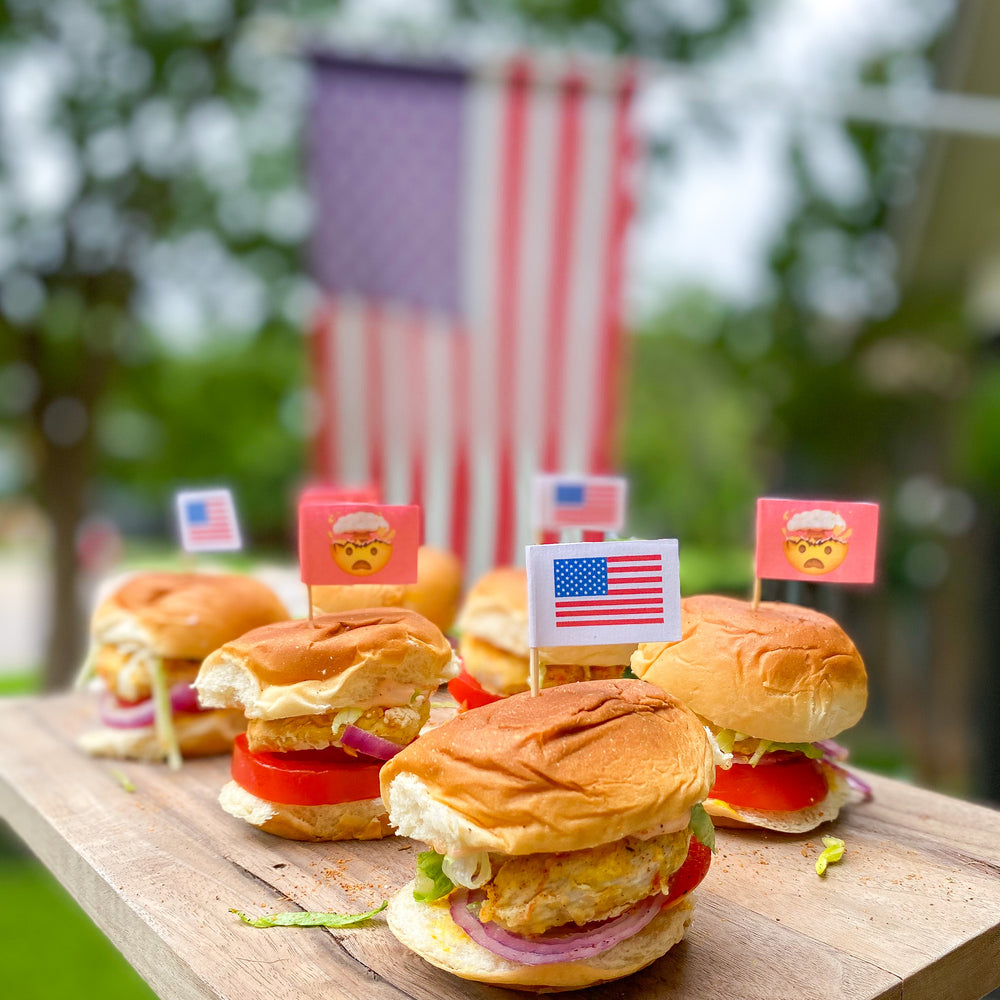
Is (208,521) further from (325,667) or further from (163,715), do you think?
(325,667)

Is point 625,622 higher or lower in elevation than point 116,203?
lower

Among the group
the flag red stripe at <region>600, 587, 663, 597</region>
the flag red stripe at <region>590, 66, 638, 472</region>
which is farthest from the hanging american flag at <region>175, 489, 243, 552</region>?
the flag red stripe at <region>590, 66, 638, 472</region>

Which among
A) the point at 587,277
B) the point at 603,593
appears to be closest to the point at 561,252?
the point at 587,277

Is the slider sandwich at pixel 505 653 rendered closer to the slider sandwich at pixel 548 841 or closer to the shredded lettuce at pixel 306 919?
the shredded lettuce at pixel 306 919

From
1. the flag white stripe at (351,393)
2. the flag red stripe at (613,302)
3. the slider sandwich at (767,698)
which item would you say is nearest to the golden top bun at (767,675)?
the slider sandwich at (767,698)

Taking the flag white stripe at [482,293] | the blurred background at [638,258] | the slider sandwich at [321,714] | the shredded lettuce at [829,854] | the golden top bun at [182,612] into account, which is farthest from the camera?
the blurred background at [638,258]
